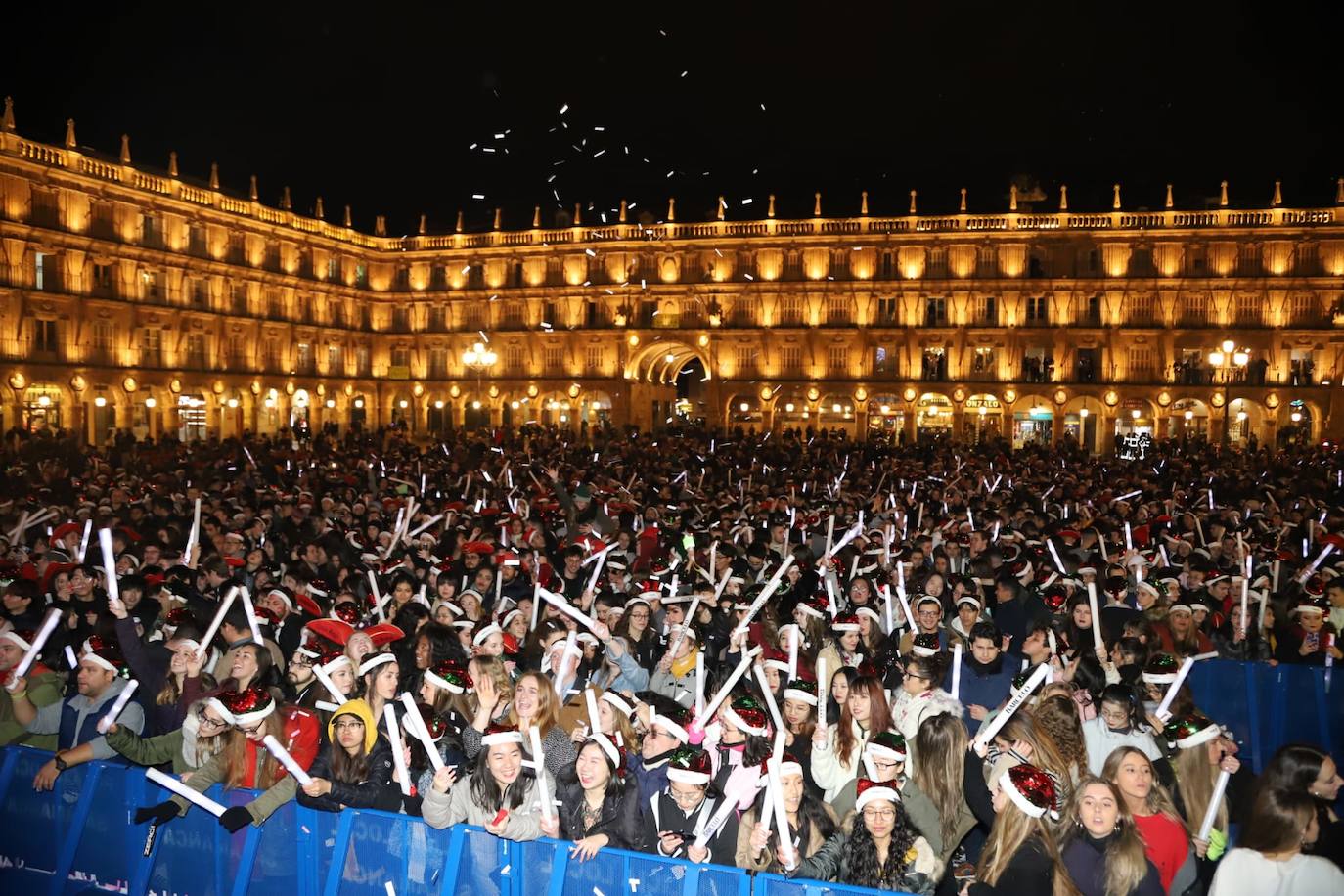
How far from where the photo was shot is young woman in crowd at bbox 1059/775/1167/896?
441cm

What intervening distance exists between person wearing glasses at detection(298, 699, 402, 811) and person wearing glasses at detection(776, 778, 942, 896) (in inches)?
89.9

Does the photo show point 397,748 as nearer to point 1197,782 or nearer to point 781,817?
point 781,817

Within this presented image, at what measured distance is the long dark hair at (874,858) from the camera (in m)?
4.84

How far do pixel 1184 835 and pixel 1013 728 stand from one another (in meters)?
0.93

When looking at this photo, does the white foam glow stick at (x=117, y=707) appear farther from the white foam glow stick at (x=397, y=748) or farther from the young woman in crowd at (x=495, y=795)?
the young woman in crowd at (x=495, y=795)

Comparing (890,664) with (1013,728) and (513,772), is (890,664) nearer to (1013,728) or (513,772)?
(1013,728)

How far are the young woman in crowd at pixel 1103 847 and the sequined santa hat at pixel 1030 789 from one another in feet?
0.53

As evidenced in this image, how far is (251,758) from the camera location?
5766mm

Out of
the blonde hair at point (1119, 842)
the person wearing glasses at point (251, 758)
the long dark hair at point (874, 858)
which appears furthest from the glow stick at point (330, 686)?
the blonde hair at point (1119, 842)

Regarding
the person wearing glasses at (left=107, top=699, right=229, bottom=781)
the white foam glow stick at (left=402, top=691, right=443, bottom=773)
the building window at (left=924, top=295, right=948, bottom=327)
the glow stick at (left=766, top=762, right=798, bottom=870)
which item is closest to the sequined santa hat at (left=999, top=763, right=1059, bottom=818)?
the glow stick at (left=766, top=762, right=798, bottom=870)

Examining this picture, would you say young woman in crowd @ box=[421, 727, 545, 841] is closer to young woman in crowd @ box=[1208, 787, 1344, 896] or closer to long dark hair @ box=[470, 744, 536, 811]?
long dark hair @ box=[470, 744, 536, 811]

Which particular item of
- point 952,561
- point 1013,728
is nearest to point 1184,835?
point 1013,728

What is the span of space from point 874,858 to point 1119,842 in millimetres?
1147

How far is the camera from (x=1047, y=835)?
4.46 m
